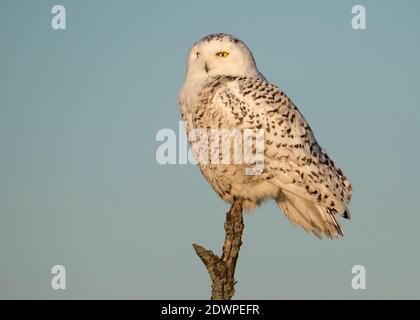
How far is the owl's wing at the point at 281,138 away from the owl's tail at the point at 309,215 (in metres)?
0.11

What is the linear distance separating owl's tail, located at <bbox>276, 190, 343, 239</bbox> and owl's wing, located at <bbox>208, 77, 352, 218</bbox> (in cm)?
11

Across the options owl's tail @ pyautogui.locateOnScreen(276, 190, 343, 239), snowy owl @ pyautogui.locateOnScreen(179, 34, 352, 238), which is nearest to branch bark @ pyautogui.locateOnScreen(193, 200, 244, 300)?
snowy owl @ pyautogui.locateOnScreen(179, 34, 352, 238)

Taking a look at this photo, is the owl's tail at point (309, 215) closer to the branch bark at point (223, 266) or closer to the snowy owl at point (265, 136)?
the snowy owl at point (265, 136)

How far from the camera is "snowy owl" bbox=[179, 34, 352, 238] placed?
10.9 m

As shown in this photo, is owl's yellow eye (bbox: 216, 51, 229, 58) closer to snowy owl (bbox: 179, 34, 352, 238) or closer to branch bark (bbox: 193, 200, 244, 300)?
snowy owl (bbox: 179, 34, 352, 238)

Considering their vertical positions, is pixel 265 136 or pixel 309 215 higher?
pixel 265 136

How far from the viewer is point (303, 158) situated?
11.2m

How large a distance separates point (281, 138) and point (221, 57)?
4.13 ft

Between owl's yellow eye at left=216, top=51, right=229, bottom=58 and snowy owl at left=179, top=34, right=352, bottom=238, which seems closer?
snowy owl at left=179, top=34, right=352, bottom=238

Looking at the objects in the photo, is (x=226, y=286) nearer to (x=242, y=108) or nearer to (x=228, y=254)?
(x=228, y=254)

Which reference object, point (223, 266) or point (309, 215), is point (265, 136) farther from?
point (223, 266)

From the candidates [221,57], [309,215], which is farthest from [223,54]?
[309,215]

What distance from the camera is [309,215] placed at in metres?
11.4
